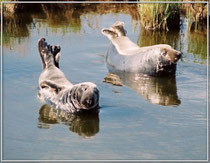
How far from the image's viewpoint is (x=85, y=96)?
29.2 feet

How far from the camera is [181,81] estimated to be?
37.9 ft

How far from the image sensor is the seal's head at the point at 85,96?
8906mm

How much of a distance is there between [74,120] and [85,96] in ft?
1.51

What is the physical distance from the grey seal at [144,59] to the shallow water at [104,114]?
243 mm

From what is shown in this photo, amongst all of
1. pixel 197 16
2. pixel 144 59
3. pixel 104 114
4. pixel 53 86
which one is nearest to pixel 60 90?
pixel 53 86

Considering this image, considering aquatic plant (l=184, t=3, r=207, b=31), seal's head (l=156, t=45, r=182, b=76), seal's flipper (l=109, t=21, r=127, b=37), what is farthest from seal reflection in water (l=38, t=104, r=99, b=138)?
aquatic plant (l=184, t=3, r=207, b=31)

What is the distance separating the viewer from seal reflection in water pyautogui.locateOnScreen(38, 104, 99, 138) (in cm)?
882

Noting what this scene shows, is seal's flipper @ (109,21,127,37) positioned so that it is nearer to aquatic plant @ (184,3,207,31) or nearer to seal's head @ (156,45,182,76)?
seal's head @ (156,45,182,76)

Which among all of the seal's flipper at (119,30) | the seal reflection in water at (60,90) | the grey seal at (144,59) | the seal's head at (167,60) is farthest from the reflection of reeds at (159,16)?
the seal reflection in water at (60,90)

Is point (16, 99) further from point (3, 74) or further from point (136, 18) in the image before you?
point (136, 18)

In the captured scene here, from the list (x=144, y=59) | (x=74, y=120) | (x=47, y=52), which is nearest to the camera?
(x=74, y=120)

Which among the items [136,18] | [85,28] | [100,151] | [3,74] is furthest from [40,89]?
[136,18]

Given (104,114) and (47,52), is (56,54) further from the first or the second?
(104,114)

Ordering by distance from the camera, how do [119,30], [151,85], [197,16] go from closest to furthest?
[151,85] < [119,30] < [197,16]
